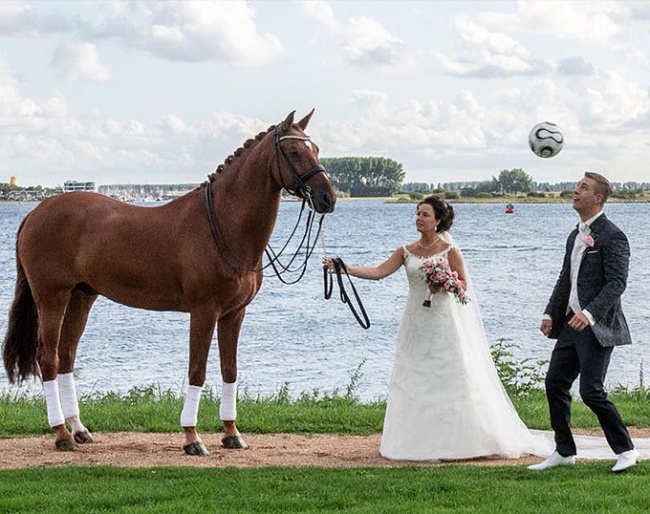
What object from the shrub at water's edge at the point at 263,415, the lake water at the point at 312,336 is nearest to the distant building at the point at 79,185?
the lake water at the point at 312,336

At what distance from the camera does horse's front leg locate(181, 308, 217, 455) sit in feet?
31.2

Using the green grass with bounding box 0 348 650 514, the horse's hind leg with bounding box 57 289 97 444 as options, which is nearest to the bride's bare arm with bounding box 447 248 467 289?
the green grass with bounding box 0 348 650 514

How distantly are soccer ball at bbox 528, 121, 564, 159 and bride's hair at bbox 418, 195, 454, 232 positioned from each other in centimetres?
255

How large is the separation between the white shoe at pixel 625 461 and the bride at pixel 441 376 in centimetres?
114

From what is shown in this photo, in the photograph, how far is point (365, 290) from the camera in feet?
133

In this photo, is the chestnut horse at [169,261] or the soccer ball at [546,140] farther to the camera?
the soccer ball at [546,140]

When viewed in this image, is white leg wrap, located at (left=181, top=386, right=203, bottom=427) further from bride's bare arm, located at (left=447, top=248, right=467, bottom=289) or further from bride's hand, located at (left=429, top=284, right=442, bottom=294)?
bride's bare arm, located at (left=447, top=248, right=467, bottom=289)

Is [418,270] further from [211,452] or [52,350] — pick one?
[52,350]

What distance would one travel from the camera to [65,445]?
32.8 ft

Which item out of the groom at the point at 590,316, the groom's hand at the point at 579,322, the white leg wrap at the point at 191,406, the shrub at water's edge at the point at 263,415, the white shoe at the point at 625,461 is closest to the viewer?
the groom's hand at the point at 579,322

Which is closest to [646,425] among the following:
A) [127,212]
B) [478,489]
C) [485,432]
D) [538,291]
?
[485,432]

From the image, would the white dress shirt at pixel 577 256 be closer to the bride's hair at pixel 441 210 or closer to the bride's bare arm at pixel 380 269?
the bride's hair at pixel 441 210

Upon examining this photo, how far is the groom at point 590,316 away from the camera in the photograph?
8352mm

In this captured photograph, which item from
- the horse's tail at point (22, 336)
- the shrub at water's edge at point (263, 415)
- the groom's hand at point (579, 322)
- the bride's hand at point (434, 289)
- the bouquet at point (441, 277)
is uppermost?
the bouquet at point (441, 277)
